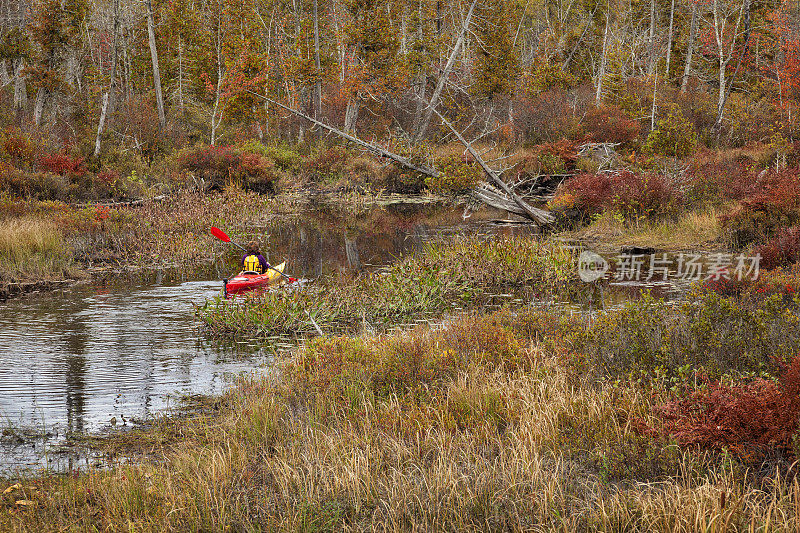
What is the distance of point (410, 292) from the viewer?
464 inches

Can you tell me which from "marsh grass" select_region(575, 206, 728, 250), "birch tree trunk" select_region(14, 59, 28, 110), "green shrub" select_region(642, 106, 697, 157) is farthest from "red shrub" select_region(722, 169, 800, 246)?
"birch tree trunk" select_region(14, 59, 28, 110)

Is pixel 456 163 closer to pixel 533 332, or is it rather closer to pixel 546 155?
pixel 546 155

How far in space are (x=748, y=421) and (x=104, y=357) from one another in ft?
23.8

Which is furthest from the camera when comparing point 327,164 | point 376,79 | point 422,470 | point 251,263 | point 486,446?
point 376,79

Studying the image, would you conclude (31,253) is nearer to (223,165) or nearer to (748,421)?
(748,421)

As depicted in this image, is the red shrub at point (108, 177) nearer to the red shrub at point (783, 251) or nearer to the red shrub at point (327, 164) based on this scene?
the red shrub at point (327, 164)

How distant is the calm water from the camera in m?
6.97

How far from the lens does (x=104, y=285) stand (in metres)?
13.8

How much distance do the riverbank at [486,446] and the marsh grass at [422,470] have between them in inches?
0.7

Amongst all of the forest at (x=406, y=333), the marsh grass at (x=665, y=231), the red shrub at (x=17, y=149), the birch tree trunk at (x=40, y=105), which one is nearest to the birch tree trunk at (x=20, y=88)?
the birch tree trunk at (x=40, y=105)

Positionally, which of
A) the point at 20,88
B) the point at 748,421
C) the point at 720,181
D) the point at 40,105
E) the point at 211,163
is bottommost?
the point at 748,421

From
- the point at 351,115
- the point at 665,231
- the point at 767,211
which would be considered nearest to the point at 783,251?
the point at 767,211

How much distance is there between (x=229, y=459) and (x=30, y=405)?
3.25 m

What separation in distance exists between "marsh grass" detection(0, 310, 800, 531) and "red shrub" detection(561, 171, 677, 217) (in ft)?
40.4
